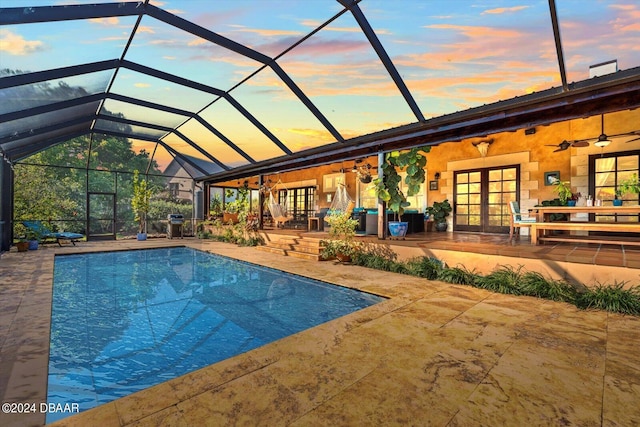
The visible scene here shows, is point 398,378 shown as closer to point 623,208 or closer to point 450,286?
point 450,286

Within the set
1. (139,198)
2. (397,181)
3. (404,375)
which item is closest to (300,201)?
(139,198)

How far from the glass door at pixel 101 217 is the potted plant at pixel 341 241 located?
8.98 metres

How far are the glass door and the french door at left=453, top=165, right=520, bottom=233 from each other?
11575 mm

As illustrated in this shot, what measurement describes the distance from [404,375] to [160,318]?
8.73ft

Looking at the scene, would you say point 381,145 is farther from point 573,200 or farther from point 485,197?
→ point 573,200

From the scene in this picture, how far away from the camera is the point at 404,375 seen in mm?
1864

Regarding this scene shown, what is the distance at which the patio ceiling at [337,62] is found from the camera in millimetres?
3494

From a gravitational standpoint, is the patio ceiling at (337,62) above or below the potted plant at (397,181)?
above

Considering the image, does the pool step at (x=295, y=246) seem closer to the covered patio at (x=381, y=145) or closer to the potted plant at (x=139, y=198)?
the covered patio at (x=381, y=145)

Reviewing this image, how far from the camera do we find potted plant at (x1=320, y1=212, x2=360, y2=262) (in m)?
6.08

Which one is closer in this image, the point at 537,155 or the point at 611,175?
the point at 611,175

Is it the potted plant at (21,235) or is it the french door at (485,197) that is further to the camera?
the potted plant at (21,235)

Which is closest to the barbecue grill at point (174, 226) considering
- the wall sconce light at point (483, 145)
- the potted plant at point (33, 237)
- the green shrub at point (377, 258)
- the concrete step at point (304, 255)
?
the potted plant at point (33, 237)

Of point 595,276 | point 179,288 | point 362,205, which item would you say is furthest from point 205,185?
point 595,276
